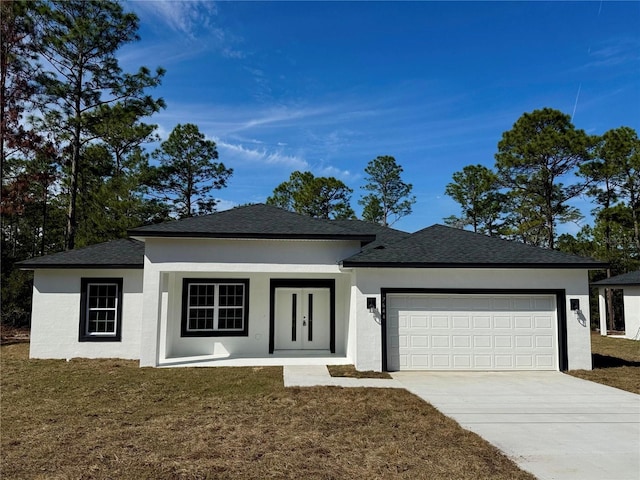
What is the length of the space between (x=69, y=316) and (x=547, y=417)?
41.8ft

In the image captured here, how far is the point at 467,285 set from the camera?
1081 centimetres

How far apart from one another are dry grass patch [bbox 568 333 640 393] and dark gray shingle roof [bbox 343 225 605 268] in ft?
8.98

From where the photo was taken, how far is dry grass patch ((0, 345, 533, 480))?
182 inches

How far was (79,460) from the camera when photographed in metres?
4.83

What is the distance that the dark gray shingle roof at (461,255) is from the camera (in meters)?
10.5

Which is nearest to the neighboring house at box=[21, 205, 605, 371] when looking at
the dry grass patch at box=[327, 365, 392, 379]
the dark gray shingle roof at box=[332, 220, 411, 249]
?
the dry grass patch at box=[327, 365, 392, 379]

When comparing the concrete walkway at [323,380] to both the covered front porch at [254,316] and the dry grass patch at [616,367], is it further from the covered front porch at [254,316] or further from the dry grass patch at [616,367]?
the dry grass patch at [616,367]

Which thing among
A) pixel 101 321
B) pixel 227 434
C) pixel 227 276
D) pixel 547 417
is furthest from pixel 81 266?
pixel 547 417

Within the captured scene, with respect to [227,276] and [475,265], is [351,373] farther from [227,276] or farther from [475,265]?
[227,276]

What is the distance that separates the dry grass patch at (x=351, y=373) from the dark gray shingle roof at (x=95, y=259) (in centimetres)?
649

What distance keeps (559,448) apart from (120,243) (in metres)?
13.5

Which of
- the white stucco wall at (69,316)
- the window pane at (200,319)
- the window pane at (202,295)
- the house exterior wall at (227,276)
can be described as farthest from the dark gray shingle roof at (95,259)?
the window pane at (200,319)

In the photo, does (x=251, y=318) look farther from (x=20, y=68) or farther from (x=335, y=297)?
(x=20, y=68)

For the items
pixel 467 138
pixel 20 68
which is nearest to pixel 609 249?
pixel 467 138
